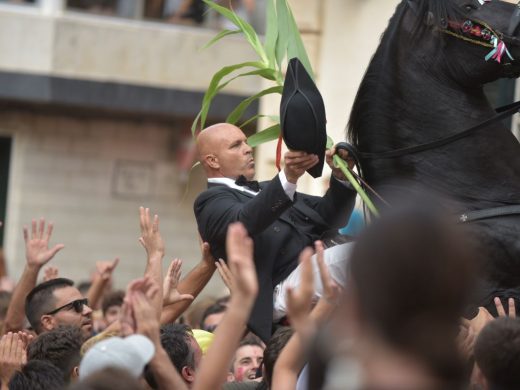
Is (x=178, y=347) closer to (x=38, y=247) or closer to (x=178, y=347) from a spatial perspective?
(x=178, y=347)

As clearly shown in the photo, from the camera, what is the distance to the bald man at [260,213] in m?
4.80

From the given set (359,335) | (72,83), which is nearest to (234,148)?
(359,335)

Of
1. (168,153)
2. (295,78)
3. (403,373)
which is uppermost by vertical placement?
(295,78)

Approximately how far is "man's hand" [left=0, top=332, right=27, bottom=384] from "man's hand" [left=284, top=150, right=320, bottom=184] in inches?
50.1

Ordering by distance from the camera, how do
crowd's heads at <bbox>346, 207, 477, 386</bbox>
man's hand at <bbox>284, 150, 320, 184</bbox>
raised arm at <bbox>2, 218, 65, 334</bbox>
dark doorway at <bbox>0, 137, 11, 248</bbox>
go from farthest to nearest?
dark doorway at <bbox>0, 137, 11, 248</bbox>
raised arm at <bbox>2, 218, 65, 334</bbox>
man's hand at <bbox>284, 150, 320, 184</bbox>
crowd's heads at <bbox>346, 207, 477, 386</bbox>

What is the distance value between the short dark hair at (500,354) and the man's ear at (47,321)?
3127 mm

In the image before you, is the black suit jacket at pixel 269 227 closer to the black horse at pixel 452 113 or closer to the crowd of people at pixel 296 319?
the crowd of people at pixel 296 319

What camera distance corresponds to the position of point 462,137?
4.91 metres

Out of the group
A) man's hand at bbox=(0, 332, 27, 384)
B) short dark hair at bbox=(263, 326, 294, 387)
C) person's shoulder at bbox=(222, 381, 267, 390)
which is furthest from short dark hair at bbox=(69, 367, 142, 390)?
man's hand at bbox=(0, 332, 27, 384)

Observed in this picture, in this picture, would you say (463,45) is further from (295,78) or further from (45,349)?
(45,349)

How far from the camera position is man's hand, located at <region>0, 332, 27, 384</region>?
4.92 metres

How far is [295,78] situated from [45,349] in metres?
1.40

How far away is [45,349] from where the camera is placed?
4852 millimetres

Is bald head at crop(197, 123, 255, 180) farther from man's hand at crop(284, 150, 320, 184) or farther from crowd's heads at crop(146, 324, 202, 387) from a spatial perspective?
crowd's heads at crop(146, 324, 202, 387)
